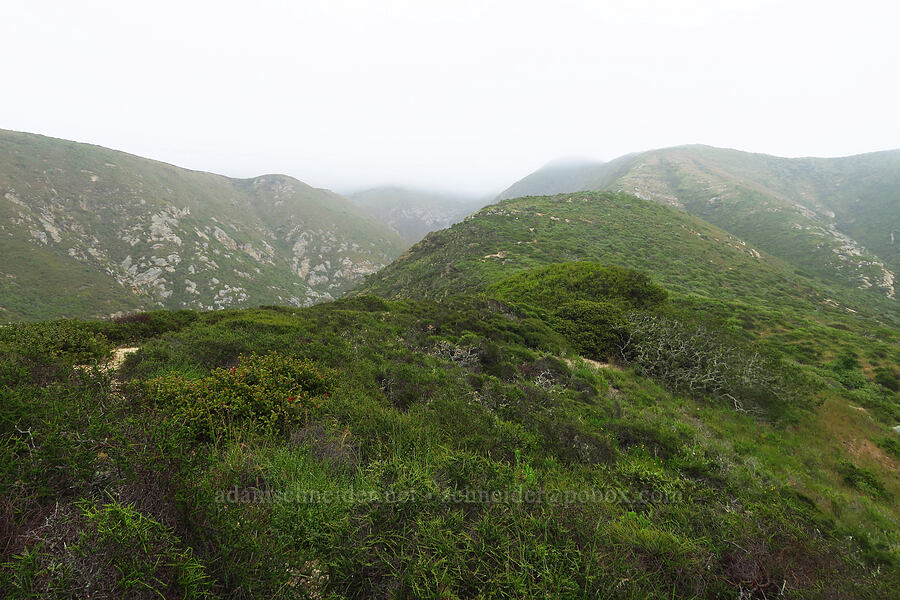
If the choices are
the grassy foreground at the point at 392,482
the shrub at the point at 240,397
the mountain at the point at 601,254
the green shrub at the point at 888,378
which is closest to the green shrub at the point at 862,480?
the grassy foreground at the point at 392,482

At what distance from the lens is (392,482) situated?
4.03 metres

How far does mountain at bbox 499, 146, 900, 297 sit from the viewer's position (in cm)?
4572

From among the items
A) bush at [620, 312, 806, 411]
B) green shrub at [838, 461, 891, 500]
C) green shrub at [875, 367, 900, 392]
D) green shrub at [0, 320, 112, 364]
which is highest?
green shrub at [0, 320, 112, 364]

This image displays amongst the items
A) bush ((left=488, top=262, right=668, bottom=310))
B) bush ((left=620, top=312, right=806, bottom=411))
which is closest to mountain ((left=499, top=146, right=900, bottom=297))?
bush ((left=488, top=262, right=668, bottom=310))

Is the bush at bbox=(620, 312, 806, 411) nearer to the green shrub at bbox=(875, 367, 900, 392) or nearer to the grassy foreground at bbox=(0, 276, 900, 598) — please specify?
the grassy foreground at bbox=(0, 276, 900, 598)

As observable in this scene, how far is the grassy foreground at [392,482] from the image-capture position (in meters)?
2.66

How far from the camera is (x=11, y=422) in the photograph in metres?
3.35

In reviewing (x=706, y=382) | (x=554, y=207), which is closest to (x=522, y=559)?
(x=706, y=382)

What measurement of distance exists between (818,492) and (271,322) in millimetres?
16119

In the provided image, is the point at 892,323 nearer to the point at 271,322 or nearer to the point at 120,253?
the point at 271,322

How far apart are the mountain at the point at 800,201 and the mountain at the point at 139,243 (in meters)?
94.6

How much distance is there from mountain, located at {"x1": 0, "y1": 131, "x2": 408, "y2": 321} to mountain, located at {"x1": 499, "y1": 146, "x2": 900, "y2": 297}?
94.6 metres

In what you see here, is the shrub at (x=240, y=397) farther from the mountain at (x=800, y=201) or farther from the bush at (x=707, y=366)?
the mountain at (x=800, y=201)


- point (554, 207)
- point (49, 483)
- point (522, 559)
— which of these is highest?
point (554, 207)
